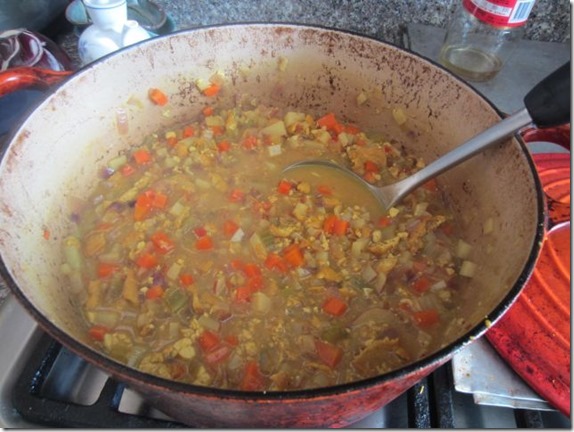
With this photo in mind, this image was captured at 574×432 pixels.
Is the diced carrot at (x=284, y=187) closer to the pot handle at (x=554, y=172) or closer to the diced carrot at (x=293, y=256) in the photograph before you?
the diced carrot at (x=293, y=256)

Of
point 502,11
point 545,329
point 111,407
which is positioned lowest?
point 111,407

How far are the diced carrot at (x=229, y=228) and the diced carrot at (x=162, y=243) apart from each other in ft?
0.51

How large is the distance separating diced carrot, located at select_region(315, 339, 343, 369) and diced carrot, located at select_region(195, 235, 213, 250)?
419 millimetres

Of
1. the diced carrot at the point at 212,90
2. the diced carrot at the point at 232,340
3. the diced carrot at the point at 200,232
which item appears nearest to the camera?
the diced carrot at the point at 232,340

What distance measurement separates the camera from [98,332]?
1.22 m

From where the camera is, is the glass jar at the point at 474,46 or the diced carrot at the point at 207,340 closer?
the diced carrot at the point at 207,340

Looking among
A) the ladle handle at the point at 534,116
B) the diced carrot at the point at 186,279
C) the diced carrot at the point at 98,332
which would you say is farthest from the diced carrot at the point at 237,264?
the ladle handle at the point at 534,116

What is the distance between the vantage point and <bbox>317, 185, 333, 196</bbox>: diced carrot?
1.55 meters

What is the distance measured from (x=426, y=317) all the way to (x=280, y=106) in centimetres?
90

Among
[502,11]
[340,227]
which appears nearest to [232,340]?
[340,227]

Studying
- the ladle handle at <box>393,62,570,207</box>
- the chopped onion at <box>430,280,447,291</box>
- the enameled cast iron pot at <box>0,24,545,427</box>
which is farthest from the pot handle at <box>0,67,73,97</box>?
the chopped onion at <box>430,280,447,291</box>

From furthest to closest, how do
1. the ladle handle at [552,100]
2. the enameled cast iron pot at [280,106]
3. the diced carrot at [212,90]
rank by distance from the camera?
the diced carrot at [212,90], the ladle handle at [552,100], the enameled cast iron pot at [280,106]

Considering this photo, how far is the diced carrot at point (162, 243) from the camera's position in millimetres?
1389

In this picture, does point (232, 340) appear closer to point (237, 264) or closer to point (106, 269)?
point (237, 264)
